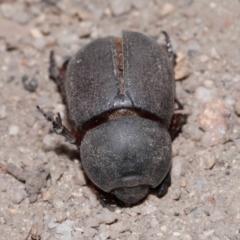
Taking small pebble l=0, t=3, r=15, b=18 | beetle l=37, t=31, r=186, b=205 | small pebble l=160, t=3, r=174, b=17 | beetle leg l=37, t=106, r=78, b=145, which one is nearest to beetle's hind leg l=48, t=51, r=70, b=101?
beetle l=37, t=31, r=186, b=205

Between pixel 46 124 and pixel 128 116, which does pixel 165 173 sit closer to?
pixel 128 116

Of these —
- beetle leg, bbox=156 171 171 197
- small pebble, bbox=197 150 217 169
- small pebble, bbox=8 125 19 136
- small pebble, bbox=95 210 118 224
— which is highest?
small pebble, bbox=197 150 217 169

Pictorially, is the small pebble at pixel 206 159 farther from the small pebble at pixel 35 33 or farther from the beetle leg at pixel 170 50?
the small pebble at pixel 35 33

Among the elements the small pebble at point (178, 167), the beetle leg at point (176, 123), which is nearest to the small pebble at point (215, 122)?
the beetle leg at point (176, 123)

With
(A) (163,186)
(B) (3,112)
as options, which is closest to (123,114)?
(A) (163,186)

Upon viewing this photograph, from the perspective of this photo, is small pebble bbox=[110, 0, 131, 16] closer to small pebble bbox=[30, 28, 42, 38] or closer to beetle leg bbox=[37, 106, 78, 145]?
small pebble bbox=[30, 28, 42, 38]

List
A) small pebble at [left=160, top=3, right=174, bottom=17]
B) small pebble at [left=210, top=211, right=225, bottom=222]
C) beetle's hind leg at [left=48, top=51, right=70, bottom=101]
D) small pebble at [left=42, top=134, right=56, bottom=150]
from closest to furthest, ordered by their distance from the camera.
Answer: small pebble at [left=210, top=211, right=225, bottom=222] < small pebble at [left=42, top=134, right=56, bottom=150] < beetle's hind leg at [left=48, top=51, right=70, bottom=101] < small pebble at [left=160, top=3, right=174, bottom=17]

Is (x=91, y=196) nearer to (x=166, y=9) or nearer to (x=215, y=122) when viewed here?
(x=215, y=122)
